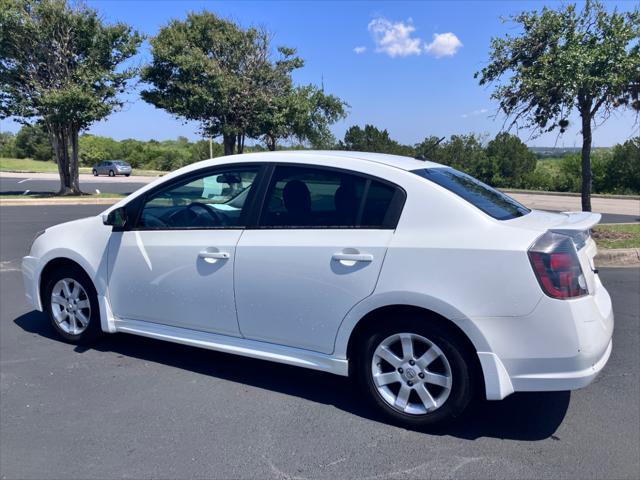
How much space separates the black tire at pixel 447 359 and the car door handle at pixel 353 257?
0.41 meters

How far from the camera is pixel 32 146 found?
60.2 meters

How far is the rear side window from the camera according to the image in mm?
3371

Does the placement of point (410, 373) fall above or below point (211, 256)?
below

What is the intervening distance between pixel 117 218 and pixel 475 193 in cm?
275

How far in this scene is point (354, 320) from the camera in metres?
3.32

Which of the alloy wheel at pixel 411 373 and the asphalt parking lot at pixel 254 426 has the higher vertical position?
the alloy wheel at pixel 411 373

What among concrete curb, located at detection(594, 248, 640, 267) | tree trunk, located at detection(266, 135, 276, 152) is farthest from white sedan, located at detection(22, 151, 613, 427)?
tree trunk, located at detection(266, 135, 276, 152)

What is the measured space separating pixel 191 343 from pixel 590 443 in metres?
2.74

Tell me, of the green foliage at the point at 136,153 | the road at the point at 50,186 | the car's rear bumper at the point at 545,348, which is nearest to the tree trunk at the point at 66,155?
the road at the point at 50,186

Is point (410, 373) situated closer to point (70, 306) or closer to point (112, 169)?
point (70, 306)

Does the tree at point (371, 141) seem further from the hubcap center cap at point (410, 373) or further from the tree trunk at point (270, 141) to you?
the hubcap center cap at point (410, 373)

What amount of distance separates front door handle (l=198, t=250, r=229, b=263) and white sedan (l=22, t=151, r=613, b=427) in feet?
0.03

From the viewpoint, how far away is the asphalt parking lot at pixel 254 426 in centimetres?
290

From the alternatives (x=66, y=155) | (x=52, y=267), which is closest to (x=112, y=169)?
(x=66, y=155)
